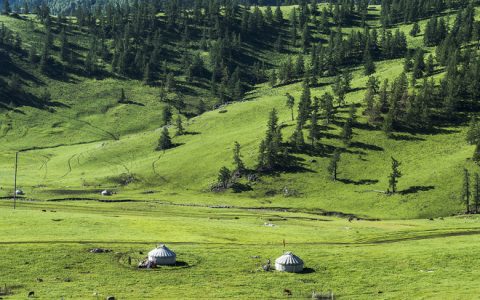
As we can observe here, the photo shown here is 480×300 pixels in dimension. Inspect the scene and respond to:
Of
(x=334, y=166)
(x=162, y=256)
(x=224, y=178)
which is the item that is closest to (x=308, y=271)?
(x=162, y=256)

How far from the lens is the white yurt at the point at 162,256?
83.3m

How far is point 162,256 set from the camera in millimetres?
83188

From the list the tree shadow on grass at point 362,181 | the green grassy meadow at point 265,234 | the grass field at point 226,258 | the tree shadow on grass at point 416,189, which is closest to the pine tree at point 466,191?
the green grassy meadow at point 265,234

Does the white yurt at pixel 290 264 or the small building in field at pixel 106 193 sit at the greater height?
the white yurt at pixel 290 264

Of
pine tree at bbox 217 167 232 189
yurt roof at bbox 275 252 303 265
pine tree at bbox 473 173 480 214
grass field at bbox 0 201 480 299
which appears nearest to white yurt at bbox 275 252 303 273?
yurt roof at bbox 275 252 303 265

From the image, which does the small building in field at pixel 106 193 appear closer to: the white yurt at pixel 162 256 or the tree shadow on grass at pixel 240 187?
the tree shadow on grass at pixel 240 187

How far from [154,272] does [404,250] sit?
43.0m

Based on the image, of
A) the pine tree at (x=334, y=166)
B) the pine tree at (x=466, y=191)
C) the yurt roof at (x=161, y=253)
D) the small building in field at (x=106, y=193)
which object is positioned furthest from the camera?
the pine tree at (x=334, y=166)

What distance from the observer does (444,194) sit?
Answer: 16600 cm

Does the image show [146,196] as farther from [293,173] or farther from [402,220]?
[402,220]

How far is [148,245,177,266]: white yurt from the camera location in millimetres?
83312

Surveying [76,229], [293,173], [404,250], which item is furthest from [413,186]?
[76,229]

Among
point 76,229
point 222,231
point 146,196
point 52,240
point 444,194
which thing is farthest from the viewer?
point 146,196

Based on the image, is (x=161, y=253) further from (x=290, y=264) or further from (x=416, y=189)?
(x=416, y=189)
